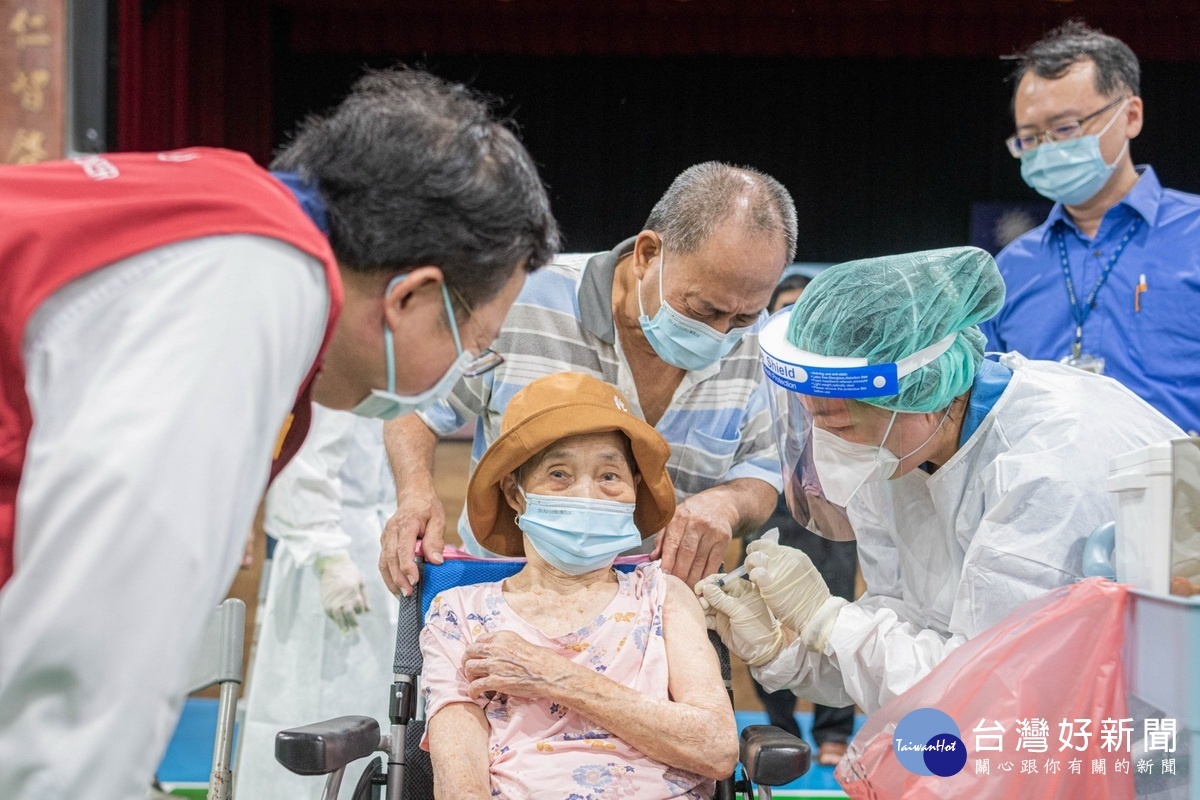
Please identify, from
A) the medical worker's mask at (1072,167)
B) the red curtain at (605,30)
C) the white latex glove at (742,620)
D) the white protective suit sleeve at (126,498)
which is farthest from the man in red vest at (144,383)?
the red curtain at (605,30)

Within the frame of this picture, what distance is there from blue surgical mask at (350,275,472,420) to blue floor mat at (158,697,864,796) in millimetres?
2979

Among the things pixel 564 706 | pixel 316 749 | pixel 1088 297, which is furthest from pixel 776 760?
pixel 1088 297

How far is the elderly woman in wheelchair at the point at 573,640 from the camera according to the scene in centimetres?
200

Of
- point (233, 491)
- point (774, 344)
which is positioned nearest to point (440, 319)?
point (233, 491)

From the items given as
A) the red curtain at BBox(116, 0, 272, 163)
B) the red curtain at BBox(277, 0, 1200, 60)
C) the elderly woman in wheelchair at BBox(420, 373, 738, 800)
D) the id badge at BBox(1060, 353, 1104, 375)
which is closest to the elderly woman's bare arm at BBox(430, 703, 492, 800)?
the elderly woman in wheelchair at BBox(420, 373, 738, 800)

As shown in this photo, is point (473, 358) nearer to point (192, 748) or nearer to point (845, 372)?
point (845, 372)

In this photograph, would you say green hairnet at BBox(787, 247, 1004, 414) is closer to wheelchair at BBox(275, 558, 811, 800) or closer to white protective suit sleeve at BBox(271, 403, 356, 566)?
wheelchair at BBox(275, 558, 811, 800)

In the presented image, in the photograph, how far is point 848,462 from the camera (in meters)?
2.07

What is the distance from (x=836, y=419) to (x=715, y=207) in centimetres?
54

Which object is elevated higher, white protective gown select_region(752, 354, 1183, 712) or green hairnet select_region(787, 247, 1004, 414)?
Result: green hairnet select_region(787, 247, 1004, 414)

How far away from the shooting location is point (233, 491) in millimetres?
909

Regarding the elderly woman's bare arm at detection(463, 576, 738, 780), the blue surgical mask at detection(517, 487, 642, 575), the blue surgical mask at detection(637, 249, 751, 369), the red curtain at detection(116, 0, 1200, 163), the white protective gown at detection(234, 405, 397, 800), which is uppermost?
the red curtain at detection(116, 0, 1200, 163)

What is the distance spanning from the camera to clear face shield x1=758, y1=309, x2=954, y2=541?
6.36ft

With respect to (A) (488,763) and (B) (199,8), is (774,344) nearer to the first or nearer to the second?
(A) (488,763)
